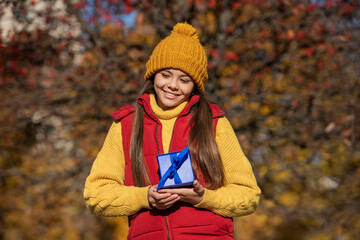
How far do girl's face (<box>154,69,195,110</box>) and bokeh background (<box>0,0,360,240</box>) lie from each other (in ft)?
12.2

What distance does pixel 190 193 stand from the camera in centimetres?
201

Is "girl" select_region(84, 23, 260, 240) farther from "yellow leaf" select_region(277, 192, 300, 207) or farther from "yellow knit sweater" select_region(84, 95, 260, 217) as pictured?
"yellow leaf" select_region(277, 192, 300, 207)

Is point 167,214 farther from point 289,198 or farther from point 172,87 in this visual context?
point 289,198

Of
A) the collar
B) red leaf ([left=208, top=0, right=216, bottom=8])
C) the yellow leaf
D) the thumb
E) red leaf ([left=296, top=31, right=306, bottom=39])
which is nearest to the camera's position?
the thumb

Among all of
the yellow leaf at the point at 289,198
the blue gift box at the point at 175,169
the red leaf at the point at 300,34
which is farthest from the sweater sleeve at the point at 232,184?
the yellow leaf at the point at 289,198

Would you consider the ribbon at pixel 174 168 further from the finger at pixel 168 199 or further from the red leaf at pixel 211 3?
the red leaf at pixel 211 3

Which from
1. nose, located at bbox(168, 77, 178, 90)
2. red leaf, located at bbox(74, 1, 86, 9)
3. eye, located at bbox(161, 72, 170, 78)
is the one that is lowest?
nose, located at bbox(168, 77, 178, 90)

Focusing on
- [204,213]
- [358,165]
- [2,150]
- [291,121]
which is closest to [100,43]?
[2,150]

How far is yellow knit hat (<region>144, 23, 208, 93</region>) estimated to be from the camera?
7.59 feet

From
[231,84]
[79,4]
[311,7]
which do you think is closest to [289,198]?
[231,84]

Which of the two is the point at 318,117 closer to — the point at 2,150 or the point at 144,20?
the point at 144,20

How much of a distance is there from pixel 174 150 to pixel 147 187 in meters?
0.23

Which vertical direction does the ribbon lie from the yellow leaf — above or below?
below

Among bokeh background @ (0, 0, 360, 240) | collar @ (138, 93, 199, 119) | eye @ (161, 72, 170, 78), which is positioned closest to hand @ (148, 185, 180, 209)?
collar @ (138, 93, 199, 119)
